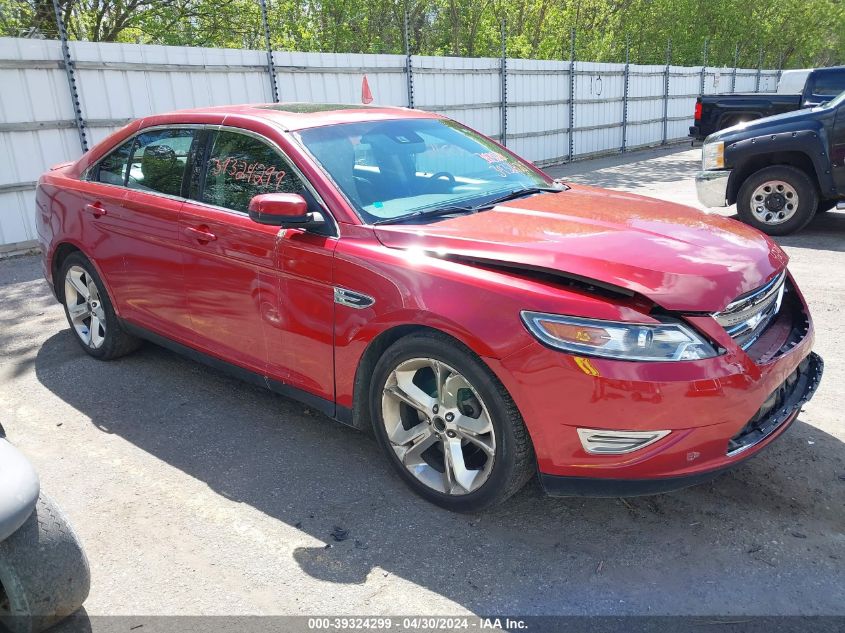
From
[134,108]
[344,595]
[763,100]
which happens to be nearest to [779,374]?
[344,595]

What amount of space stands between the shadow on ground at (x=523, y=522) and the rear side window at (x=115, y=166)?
1536mm

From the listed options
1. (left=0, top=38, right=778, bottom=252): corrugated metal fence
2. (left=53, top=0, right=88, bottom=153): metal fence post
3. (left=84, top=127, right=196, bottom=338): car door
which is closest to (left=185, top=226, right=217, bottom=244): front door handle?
(left=84, top=127, right=196, bottom=338): car door

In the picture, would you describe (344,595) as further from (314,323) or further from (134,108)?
(134,108)

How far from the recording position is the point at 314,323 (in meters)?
3.26

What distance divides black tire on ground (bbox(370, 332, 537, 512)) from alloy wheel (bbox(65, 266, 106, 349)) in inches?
103

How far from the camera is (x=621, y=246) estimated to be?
9.45ft

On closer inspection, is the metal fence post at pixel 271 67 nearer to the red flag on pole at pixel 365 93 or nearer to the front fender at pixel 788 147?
the red flag on pole at pixel 365 93

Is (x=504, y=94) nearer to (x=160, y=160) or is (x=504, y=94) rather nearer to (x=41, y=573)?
(x=160, y=160)

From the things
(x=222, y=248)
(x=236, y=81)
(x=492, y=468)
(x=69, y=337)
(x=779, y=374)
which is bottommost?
(x=69, y=337)

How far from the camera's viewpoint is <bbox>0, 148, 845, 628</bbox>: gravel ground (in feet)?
8.39

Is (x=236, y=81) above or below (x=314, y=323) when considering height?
above

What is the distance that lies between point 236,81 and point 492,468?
900 centimetres

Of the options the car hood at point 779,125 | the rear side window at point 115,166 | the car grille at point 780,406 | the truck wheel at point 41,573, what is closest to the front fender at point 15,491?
the truck wheel at point 41,573

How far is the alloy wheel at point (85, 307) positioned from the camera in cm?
472
